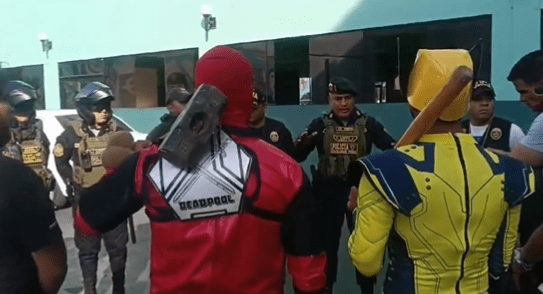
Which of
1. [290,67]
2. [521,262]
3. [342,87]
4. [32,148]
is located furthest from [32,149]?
[521,262]

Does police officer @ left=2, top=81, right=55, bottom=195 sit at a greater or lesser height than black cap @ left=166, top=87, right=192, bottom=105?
lesser

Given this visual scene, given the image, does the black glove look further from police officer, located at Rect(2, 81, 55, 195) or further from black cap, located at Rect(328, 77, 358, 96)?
black cap, located at Rect(328, 77, 358, 96)

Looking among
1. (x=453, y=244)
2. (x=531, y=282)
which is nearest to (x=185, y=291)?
(x=453, y=244)

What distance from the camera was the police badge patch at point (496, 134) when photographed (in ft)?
14.0

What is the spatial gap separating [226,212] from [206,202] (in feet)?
0.24

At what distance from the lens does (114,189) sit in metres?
1.86

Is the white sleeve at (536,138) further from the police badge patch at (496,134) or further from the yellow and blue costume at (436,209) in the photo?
the police badge patch at (496,134)

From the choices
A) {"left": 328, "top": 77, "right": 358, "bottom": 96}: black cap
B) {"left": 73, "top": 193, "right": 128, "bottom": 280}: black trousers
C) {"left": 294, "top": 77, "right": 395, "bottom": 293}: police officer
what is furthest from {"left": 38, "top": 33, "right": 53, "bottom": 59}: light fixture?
{"left": 328, "top": 77, "right": 358, "bottom": 96}: black cap

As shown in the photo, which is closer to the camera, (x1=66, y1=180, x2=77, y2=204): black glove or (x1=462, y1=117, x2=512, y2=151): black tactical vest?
(x1=462, y1=117, x2=512, y2=151): black tactical vest

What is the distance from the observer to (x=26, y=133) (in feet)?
18.4

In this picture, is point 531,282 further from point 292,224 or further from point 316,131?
point 316,131

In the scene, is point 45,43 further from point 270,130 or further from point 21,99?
point 270,130

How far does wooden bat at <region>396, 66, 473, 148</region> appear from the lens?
5.68ft

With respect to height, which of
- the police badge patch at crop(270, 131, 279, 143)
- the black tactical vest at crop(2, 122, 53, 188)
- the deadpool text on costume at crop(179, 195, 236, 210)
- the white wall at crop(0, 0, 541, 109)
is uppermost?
the white wall at crop(0, 0, 541, 109)
